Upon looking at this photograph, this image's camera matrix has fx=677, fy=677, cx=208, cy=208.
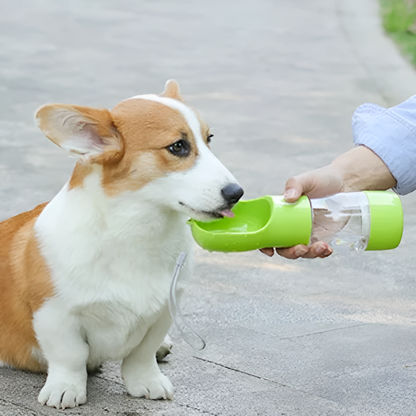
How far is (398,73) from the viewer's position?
7.43m

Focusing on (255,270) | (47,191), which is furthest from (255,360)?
(47,191)

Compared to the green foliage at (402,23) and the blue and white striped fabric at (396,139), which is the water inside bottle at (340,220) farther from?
the green foliage at (402,23)

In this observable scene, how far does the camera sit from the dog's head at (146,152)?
1887mm

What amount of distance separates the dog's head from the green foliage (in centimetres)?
651

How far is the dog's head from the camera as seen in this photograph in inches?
74.3

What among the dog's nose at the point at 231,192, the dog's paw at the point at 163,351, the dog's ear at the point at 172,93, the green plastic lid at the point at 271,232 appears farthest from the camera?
the dog's paw at the point at 163,351

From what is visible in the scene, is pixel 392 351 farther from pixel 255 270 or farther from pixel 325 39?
pixel 325 39

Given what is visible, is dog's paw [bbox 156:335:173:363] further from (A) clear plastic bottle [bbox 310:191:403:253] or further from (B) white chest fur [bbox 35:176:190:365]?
(A) clear plastic bottle [bbox 310:191:403:253]

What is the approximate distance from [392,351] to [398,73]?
5.39 meters

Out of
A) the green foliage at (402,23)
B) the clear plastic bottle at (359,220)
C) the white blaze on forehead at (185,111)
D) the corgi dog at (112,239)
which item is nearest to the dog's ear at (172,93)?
the corgi dog at (112,239)

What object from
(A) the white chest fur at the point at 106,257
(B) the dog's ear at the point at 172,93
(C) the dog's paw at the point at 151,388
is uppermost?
(B) the dog's ear at the point at 172,93

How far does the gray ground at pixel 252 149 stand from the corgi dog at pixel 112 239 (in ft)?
0.56

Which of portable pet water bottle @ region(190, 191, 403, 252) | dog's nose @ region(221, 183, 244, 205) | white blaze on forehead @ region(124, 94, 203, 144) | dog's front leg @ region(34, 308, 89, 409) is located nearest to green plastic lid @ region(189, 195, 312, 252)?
portable pet water bottle @ region(190, 191, 403, 252)

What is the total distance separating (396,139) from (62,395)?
4.63ft
